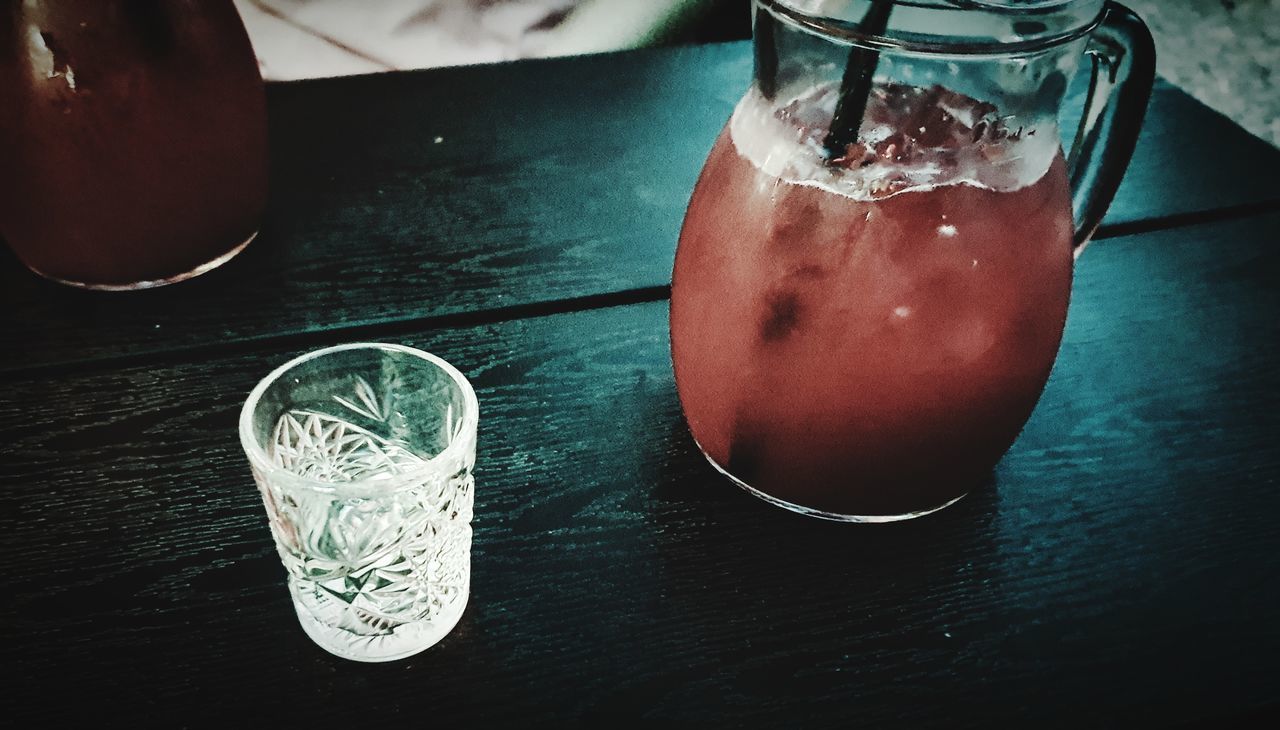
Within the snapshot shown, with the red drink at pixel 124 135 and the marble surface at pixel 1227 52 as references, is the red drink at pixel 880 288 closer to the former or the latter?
the red drink at pixel 124 135

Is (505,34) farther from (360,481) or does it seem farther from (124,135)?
(360,481)

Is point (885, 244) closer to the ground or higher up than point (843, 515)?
higher up

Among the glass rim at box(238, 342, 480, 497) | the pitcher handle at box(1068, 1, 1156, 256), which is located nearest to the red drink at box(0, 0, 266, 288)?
the glass rim at box(238, 342, 480, 497)

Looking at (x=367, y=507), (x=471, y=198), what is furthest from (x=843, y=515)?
(x=471, y=198)

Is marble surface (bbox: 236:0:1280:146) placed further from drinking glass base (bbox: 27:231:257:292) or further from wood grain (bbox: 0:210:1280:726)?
wood grain (bbox: 0:210:1280:726)

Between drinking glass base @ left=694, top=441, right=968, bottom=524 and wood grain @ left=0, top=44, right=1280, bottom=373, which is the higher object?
wood grain @ left=0, top=44, right=1280, bottom=373

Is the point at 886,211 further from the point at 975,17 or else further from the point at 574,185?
the point at 574,185
